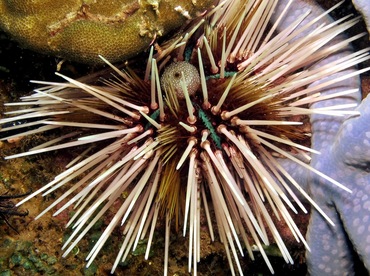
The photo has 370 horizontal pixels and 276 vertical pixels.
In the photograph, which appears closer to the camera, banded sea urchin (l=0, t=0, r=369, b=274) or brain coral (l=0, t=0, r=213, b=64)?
brain coral (l=0, t=0, r=213, b=64)

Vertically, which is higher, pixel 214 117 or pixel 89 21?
pixel 89 21

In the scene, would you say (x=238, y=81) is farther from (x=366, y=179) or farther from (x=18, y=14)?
(x=18, y=14)

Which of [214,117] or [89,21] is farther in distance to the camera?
[214,117]

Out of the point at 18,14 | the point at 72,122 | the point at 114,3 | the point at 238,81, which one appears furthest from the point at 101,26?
the point at 238,81

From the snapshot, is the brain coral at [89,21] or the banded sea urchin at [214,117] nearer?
the brain coral at [89,21]
